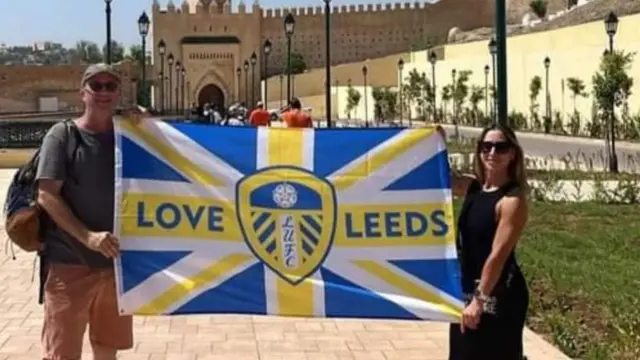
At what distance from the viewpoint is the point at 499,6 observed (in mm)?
→ 5586

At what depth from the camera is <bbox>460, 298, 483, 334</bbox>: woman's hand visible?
3463 millimetres

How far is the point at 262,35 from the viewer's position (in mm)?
82938

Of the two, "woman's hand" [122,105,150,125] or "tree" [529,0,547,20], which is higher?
"tree" [529,0,547,20]

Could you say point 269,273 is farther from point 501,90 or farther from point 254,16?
point 254,16

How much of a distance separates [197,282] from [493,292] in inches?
43.8

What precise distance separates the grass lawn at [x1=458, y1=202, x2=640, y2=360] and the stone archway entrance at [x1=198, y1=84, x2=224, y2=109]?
218 ft

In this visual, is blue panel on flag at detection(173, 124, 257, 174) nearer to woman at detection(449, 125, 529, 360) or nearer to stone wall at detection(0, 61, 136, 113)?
woman at detection(449, 125, 529, 360)

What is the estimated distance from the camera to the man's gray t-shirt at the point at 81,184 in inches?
143

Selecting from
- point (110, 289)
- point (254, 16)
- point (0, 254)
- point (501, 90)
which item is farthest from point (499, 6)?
point (254, 16)

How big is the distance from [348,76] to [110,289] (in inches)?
2576

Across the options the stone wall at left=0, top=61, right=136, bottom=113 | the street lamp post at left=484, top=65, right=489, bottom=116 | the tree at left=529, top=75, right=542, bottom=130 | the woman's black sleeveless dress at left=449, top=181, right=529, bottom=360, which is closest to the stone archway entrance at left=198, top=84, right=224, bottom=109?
the stone wall at left=0, top=61, right=136, bottom=113

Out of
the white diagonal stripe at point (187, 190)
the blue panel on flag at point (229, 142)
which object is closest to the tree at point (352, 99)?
the blue panel on flag at point (229, 142)

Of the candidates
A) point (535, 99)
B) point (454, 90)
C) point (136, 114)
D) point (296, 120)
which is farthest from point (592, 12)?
point (136, 114)

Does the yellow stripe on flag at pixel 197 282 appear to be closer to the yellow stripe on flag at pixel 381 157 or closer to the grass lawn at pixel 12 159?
the yellow stripe on flag at pixel 381 157
